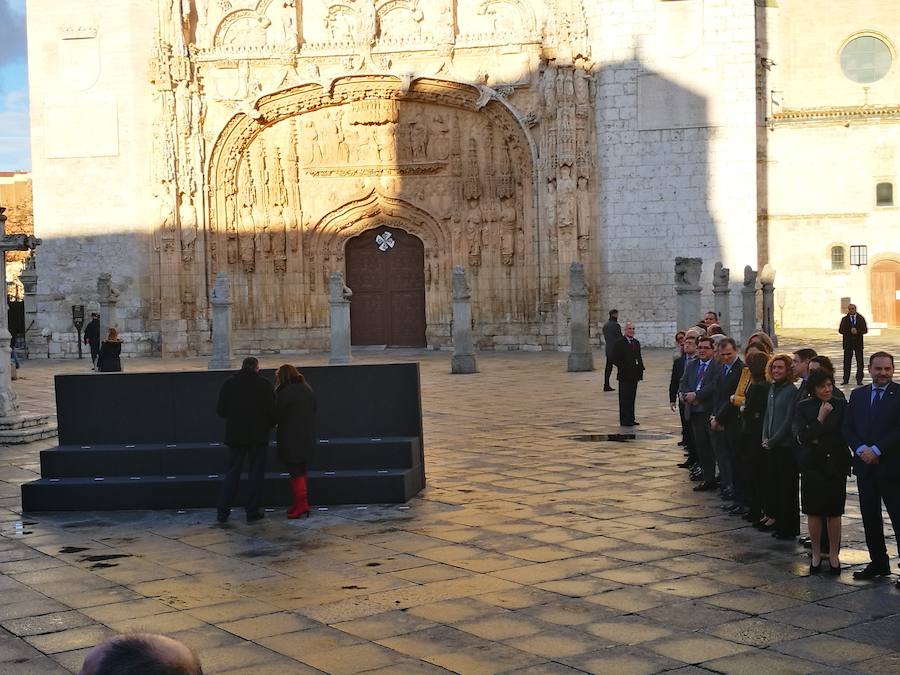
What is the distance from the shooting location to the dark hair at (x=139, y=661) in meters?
2.22

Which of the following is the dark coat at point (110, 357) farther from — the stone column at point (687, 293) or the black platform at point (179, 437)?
the stone column at point (687, 293)

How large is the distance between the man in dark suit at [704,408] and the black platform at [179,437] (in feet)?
8.42

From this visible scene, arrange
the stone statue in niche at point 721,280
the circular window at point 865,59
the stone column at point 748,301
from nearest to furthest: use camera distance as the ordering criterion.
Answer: the stone statue in niche at point 721,280 → the stone column at point 748,301 → the circular window at point 865,59

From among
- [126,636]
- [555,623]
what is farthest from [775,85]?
A: [126,636]

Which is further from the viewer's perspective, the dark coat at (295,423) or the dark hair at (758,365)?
the dark coat at (295,423)

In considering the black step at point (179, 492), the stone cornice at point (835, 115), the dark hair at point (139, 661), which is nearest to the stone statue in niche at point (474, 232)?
the stone cornice at point (835, 115)

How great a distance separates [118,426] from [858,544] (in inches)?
263

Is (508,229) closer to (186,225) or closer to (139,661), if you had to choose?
(186,225)

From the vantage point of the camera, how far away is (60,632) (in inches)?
269

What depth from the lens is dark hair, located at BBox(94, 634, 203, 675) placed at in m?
2.22

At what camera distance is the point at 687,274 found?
2172cm

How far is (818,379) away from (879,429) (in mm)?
684

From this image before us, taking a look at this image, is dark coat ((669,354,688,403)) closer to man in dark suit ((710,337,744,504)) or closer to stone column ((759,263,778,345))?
man in dark suit ((710,337,744,504))

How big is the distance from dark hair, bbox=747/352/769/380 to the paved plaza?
1205 millimetres
